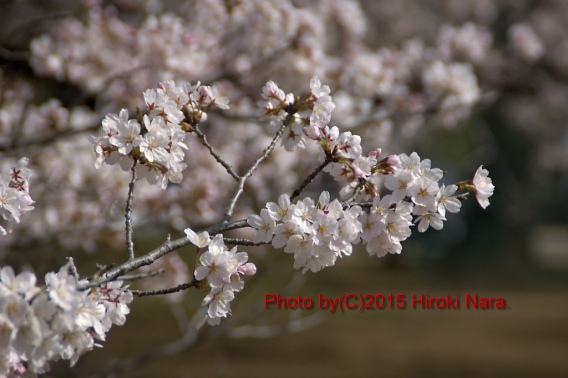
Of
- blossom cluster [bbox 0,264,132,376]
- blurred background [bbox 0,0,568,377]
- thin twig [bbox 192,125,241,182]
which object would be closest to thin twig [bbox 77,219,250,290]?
blossom cluster [bbox 0,264,132,376]

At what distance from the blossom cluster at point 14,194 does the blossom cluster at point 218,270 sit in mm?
405

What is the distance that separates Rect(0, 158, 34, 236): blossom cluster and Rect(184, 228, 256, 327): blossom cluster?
405 millimetres

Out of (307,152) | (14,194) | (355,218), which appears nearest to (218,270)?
(355,218)

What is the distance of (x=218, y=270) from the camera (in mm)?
1461

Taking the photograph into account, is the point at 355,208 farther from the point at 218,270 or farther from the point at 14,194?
the point at 14,194

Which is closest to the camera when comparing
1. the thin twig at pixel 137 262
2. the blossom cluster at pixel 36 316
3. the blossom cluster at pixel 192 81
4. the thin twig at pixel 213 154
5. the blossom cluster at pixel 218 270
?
the blossom cluster at pixel 36 316

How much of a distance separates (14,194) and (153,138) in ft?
1.08

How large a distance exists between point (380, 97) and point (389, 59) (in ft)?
0.78

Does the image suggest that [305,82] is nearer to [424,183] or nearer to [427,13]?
[424,183]

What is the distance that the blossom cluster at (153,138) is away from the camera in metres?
1.51

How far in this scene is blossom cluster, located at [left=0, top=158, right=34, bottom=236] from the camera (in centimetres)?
153

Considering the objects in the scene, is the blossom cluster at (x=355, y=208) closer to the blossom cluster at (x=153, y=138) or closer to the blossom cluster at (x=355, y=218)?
the blossom cluster at (x=355, y=218)

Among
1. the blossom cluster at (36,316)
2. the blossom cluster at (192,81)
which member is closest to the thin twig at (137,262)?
the blossom cluster at (36,316)

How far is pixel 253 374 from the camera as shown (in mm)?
7707
